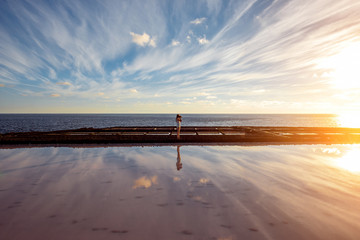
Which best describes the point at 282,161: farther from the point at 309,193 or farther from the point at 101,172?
the point at 101,172

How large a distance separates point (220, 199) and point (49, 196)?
176 inches

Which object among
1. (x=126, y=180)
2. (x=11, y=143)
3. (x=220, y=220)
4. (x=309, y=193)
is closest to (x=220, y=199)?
(x=220, y=220)

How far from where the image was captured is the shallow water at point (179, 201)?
9.83ft

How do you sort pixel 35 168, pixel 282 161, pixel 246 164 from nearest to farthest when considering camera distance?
Answer: 1. pixel 35 168
2. pixel 246 164
3. pixel 282 161

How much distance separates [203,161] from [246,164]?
1872 mm

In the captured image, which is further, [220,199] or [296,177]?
[296,177]

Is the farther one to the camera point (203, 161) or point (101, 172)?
point (203, 161)

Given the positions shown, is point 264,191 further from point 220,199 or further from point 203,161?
point 203,161

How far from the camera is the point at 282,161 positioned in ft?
24.5

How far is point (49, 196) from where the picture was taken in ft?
13.9

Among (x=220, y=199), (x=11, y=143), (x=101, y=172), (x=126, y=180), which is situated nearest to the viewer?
(x=220, y=199)

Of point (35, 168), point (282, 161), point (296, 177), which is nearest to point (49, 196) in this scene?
point (35, 168)

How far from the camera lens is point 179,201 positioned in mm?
4008

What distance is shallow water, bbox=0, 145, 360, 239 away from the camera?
9.83ft
